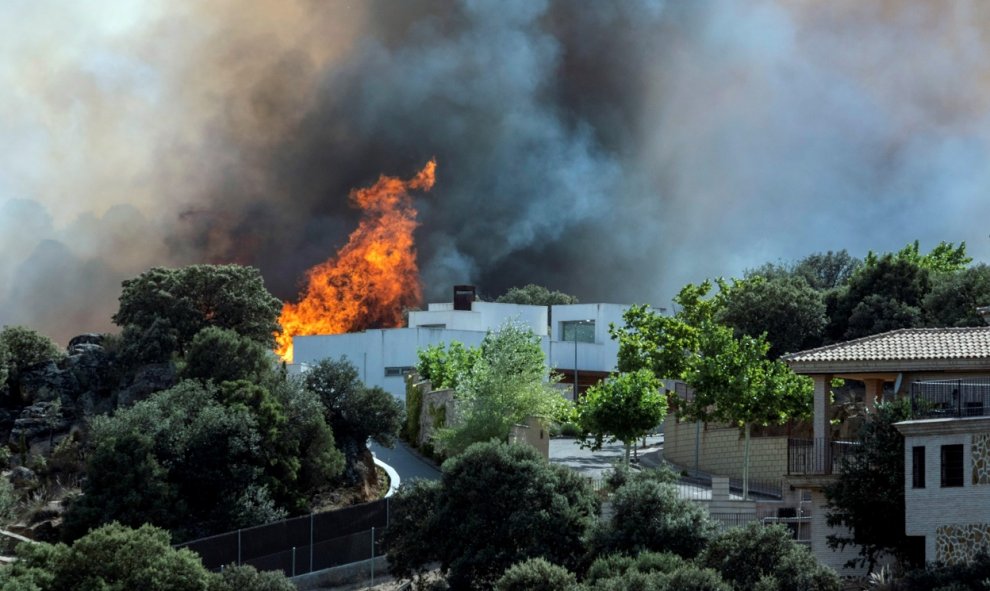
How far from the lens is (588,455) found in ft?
247

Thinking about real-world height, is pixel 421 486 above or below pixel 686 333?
below

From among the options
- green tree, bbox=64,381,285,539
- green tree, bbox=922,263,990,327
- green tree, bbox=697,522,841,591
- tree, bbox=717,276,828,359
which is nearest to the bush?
green tree, bbox=697,522,841,591

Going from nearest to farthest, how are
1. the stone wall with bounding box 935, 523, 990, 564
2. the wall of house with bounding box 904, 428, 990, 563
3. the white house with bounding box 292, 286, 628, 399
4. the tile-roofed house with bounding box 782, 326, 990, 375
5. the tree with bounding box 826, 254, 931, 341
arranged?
the stone wall with bounding box 935, 523, 990, 564 → the wall of house with bounding box 904, 428, 990, 563 → the tile-roofed house with bounding box 782, 326, 990, 375 → the tree with bounding box 826, 254, 931, 341 → the white house with bounding box 292, 286, 628, 399

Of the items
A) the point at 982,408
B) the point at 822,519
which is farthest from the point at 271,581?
the point at 982,408

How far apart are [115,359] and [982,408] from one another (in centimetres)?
4607

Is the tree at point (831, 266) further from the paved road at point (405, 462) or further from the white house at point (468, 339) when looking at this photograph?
the paved road at point (405, 462)

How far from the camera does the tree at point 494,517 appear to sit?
181 feet

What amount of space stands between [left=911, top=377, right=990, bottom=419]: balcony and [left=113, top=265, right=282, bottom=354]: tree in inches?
1634

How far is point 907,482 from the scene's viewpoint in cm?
4731

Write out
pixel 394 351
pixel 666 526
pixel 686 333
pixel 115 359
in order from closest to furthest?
pixel 666 526 < pixel 686 333 < pixel 115 359 < pixel 394 351

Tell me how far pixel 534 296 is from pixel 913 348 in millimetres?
79406

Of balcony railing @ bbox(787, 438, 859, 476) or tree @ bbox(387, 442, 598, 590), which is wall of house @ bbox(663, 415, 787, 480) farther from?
tree @ bbox(387, 442, 598, 590)

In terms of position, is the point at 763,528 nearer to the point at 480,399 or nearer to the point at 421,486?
the point at 421,486

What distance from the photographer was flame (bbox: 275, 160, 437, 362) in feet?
379
